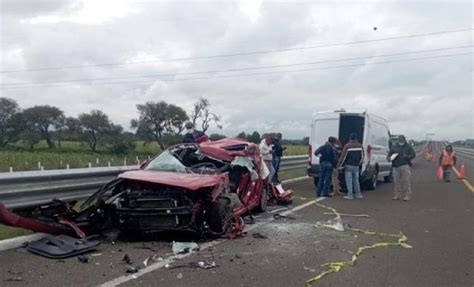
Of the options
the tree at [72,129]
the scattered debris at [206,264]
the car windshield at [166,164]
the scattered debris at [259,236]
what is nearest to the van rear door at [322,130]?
the car windshield at [166,164]

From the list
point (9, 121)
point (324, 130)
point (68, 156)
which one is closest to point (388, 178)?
point (324, 130)

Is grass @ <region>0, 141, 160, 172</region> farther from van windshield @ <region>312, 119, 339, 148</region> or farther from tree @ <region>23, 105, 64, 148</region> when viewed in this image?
van windshield @ <region>312, 119, 339, 148</region>

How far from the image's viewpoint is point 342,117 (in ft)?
51.9

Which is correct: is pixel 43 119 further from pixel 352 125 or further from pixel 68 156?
pixel 352 125

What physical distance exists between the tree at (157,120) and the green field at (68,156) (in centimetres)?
309

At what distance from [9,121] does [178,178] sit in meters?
61.7

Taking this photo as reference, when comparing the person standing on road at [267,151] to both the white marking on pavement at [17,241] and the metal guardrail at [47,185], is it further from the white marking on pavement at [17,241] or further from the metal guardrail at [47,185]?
the white marking on pavement at [17,241]

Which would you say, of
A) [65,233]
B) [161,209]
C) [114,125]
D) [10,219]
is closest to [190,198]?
[161,209]

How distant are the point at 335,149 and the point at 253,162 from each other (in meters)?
4.70

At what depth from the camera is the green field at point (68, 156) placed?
129 feet

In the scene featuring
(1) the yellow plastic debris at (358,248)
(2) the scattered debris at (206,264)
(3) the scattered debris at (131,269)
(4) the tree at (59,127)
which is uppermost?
(4) the tree at (59,127)

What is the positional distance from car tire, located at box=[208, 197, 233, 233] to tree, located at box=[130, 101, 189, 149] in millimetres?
67152

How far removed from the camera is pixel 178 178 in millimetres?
7781

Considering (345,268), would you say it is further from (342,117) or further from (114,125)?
(114,125)
